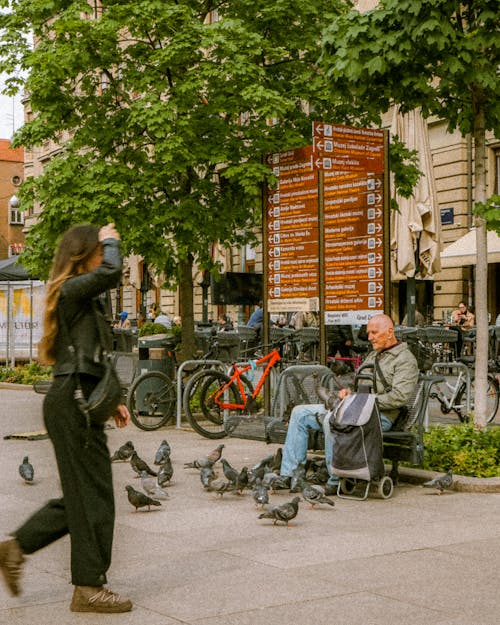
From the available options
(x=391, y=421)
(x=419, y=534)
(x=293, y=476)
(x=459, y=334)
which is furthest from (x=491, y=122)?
(x=459, y=334)

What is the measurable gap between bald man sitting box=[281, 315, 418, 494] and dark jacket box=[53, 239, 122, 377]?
363cm

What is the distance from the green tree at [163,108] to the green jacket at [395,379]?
4671 mm

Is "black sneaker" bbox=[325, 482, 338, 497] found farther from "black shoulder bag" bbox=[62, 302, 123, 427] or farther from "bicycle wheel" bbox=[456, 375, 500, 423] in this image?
"bicycle wheel" bbox=[456, 375, 500, 423]

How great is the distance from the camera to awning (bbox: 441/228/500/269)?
20.6 metres

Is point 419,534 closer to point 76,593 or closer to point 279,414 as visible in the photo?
point 76,593

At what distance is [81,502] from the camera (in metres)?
5.13

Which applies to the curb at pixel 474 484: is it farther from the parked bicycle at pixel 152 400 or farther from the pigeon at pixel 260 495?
the parked bicycle at pixel 152 400

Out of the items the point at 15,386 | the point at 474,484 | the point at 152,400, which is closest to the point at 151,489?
the point at 474,484

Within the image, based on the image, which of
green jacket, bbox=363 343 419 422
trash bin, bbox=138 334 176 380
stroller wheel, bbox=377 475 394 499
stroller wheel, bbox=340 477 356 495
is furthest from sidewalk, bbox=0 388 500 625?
trash bin, bbox=138 334 176 380

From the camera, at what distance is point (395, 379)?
873cm

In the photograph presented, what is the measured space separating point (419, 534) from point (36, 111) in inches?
382

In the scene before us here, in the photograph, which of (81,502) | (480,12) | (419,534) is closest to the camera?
(81,502)

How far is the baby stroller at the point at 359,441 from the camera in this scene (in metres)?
8.22

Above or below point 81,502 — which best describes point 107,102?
above
